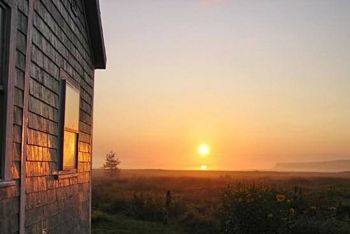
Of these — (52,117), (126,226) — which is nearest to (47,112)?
(52,117)

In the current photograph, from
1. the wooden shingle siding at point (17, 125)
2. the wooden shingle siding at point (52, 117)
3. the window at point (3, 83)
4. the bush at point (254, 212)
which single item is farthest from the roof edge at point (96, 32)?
the bush at point (254, 212)

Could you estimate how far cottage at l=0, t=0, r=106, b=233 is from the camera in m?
4.84

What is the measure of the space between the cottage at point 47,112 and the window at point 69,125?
0.6 inches

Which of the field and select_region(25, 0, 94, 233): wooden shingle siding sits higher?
select_region(25, 0, 94, 233): wooden shingle siding

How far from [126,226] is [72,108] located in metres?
9.72

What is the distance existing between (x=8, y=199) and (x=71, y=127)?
3186 millimetres

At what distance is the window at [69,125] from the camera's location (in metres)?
7.38

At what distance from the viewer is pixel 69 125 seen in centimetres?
789

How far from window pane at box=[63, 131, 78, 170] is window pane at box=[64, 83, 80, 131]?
134mm

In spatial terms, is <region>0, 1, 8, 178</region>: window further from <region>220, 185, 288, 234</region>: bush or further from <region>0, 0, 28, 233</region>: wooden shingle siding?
<region>220, 185, 288, 234</region>: bush

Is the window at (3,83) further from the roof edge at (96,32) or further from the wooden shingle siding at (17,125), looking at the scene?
the roof edge at (96,32)

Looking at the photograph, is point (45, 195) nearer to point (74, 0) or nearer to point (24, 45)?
point (24, 45)

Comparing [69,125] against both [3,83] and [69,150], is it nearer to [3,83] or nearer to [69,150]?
[69,150]

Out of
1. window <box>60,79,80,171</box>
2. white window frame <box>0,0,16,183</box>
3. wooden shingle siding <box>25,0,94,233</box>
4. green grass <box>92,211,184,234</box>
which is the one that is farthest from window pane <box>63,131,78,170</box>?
green grass <box>92,211,184,234</box>
